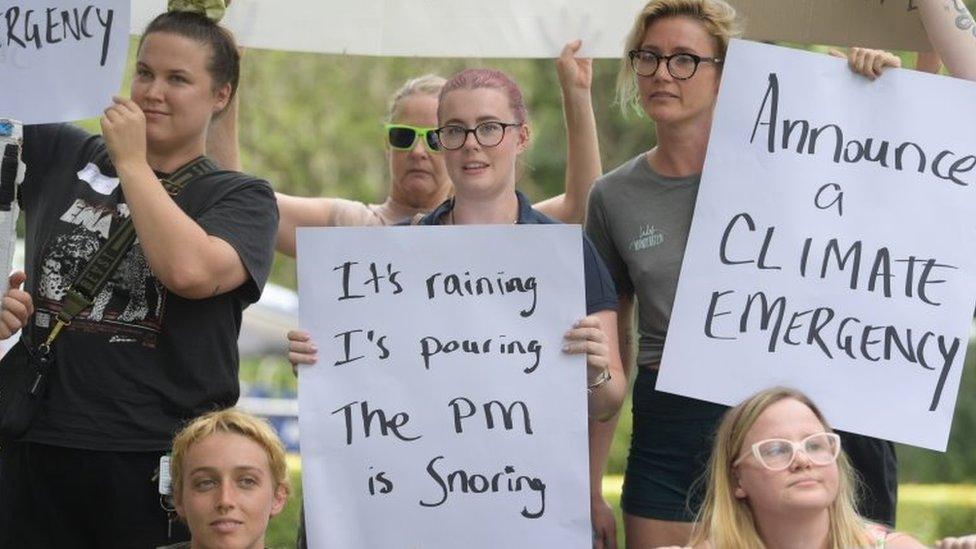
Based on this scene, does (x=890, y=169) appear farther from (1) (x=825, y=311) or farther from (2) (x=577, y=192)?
(2) (x=577, y=192)

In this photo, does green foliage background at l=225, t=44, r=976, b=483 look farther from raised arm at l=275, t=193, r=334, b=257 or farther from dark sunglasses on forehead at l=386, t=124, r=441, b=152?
dark sunglasses on forehead at l=386, t=124, r=441, b=152

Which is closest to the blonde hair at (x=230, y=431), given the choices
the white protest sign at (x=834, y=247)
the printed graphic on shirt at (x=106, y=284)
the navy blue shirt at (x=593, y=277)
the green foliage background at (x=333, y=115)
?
the printed graphic on shirt at (x=106, y=284)

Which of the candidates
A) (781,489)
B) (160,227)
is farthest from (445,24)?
(781,489)

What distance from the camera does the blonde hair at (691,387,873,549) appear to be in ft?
13.6

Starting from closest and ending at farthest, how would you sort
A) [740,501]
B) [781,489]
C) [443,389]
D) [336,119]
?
[781,489], [740,501], [443,389], [336,119]

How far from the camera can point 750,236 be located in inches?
180

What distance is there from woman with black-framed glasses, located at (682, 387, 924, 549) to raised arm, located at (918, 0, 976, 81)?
3.40ft

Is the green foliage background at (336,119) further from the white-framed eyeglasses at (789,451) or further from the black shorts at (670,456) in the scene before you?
the white-framed eyeglasses at (789,451)

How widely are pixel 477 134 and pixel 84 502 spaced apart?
4.22ft

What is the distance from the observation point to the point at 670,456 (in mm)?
4590

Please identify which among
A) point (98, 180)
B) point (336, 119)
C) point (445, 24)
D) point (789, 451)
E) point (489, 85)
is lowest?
point (789, 451)

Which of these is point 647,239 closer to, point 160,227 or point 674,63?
point 674,63

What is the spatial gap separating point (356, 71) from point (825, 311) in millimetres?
14717

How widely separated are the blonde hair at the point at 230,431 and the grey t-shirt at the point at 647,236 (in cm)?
95
